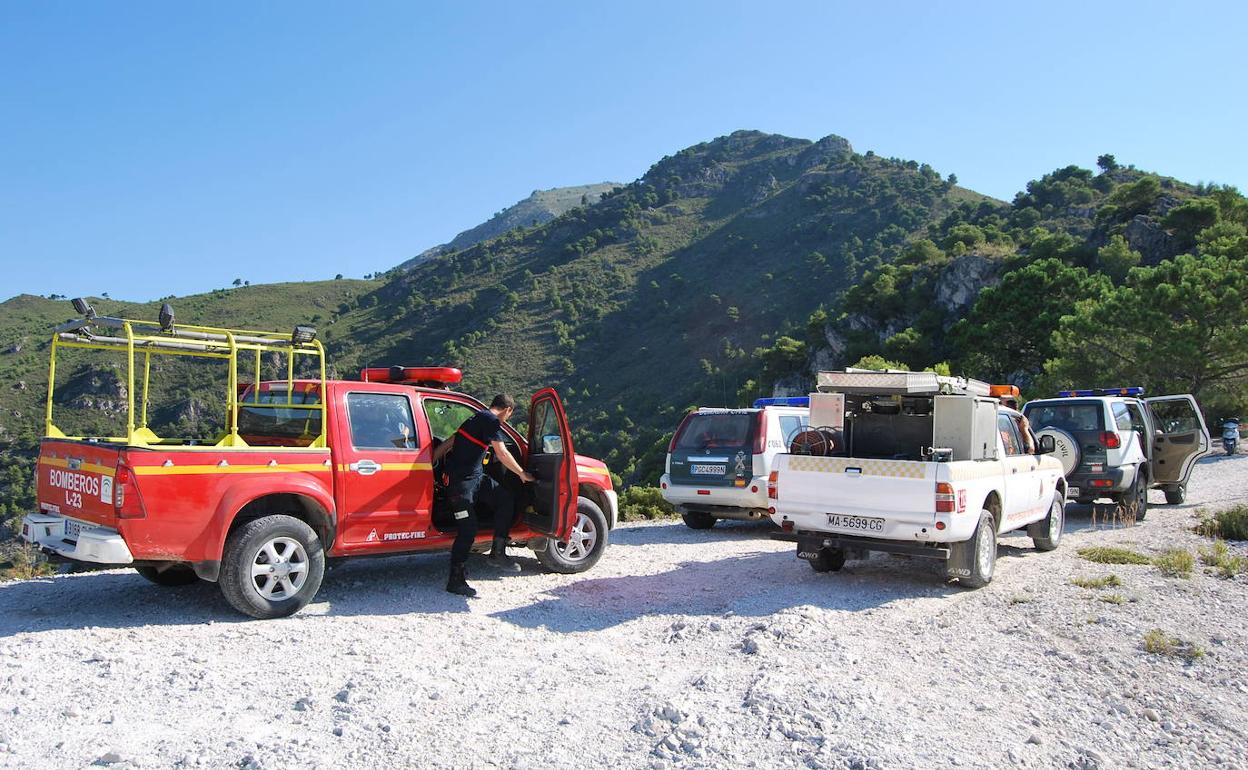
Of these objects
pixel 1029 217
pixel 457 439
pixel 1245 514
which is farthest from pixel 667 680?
pixel 1029 217

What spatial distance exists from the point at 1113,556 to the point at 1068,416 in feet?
14.6

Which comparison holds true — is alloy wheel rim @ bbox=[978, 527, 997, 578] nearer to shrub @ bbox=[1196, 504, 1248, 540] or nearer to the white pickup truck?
the white pickup truck

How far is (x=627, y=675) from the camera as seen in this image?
17.4ft

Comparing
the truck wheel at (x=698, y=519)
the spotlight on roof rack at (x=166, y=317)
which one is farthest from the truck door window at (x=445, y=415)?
the truck wheel at (x=698, y=519)

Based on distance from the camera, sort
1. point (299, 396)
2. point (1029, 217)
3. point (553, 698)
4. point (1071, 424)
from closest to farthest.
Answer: point (553, 698) < point (299, 396) < point (1071, 424) < point (1029, 217)

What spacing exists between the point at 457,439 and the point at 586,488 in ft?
5.65

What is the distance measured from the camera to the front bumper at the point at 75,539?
5666 millimetres

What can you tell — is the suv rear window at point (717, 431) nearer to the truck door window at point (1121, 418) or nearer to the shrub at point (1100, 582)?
the shrub at point (1100, 582)

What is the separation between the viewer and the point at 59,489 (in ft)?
21.1

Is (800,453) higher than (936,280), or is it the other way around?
(936,280)

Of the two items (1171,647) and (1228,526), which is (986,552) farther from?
(1228,526)

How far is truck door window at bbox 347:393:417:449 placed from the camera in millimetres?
7051

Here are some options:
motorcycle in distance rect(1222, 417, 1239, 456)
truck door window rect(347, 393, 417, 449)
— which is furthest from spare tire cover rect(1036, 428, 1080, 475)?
motorcycle in distance rect(1222, 417, 1239, 456)

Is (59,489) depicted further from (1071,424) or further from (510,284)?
(510,284)
